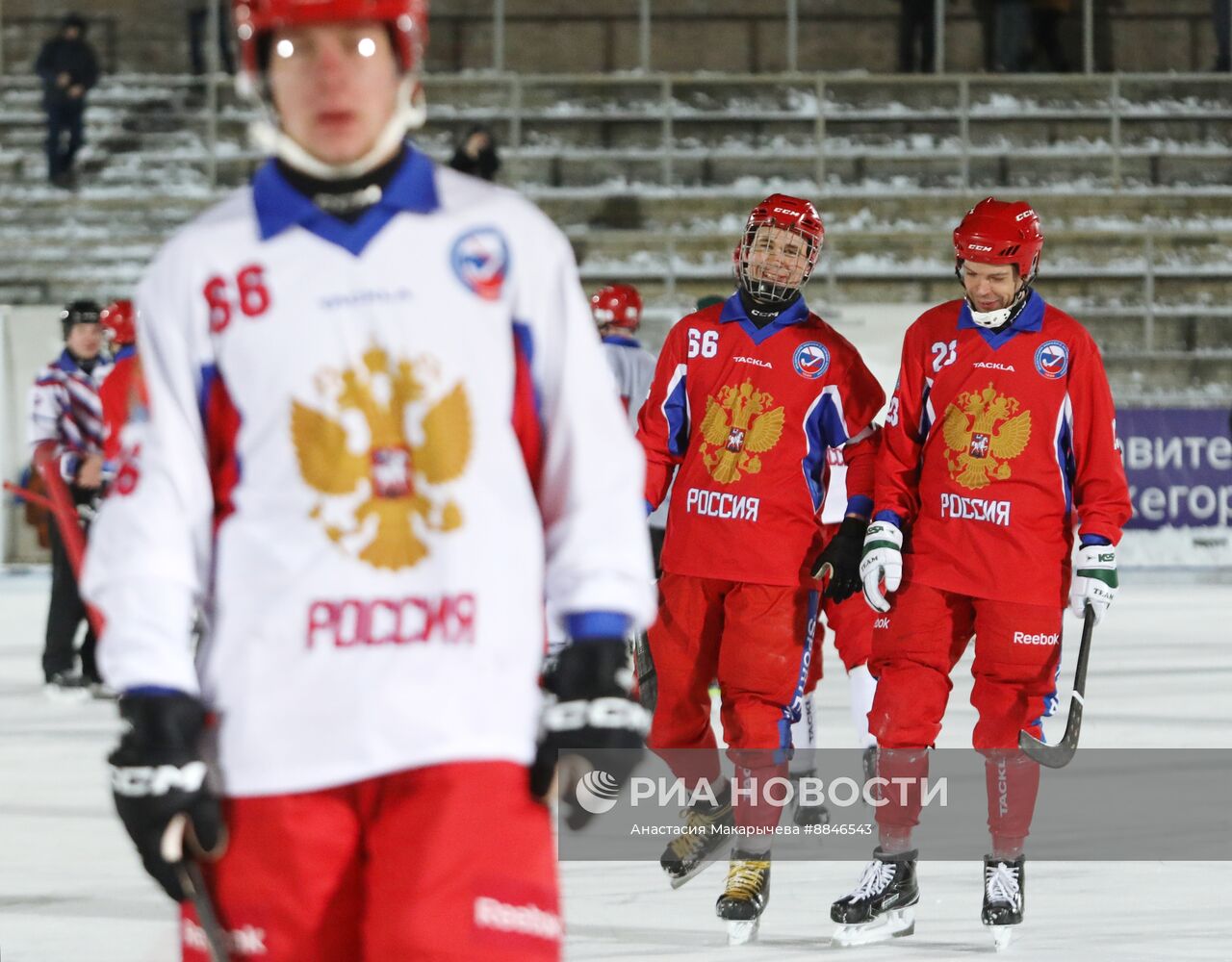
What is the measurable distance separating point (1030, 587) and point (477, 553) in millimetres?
3276

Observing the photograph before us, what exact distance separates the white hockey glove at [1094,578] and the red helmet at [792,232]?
1031mm

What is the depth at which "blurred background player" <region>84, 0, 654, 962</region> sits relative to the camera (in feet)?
7.95

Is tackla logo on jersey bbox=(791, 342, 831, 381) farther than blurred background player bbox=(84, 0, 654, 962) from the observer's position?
Yes

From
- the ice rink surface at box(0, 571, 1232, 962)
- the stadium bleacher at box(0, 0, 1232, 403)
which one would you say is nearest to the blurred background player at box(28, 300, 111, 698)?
the ice rink surface at box(0, 571, 1232, 962)

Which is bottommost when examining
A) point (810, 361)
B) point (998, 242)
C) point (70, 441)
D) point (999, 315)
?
point (70, 441)

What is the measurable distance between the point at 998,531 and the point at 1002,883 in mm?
884

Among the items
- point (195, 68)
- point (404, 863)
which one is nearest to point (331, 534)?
point (404, 863)

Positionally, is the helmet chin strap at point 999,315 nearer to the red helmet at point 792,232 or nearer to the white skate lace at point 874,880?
the red helmet at point 792,232

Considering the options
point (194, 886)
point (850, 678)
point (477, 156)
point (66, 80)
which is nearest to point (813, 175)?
point (477, 156)

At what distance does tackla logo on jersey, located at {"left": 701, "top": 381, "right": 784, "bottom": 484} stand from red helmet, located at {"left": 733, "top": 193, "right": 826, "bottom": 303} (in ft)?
0.85

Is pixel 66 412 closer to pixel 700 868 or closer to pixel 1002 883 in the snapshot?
pixel 700 868

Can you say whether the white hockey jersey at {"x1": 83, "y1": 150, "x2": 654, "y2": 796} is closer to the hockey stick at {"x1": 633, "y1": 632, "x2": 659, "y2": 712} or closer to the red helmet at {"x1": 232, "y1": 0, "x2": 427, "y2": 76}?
the red helmet at {"x1": 232, "y1": 0, "x2": 427, "y2": 76}

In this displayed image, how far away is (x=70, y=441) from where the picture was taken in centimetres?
1019
